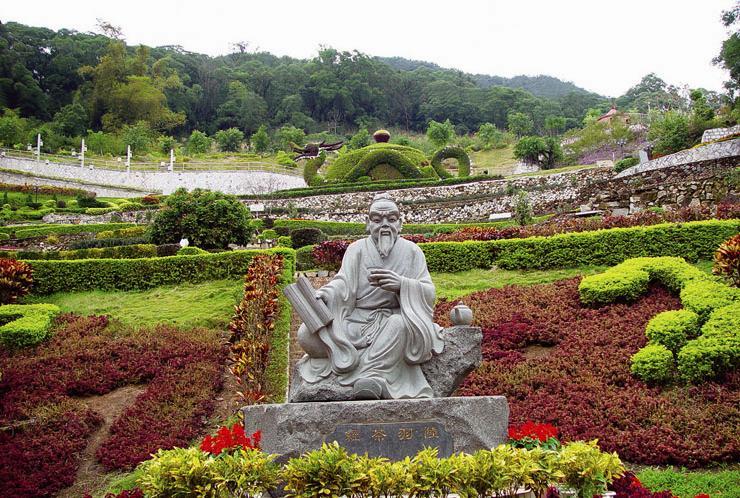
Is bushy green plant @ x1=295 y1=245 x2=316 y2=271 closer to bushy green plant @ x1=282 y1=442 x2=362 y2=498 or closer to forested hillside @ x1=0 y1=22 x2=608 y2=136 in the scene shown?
bushy green plant @ x1=282 y1=442 x2=362 y2=498

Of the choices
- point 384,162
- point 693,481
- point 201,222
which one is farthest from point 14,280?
point 384,162

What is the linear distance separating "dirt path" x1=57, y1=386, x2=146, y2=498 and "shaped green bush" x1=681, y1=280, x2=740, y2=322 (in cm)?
822

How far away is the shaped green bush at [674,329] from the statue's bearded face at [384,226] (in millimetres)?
4505

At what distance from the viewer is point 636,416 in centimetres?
796

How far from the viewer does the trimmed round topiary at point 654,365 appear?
8.66 meters

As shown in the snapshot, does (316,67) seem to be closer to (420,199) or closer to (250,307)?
(420,199)

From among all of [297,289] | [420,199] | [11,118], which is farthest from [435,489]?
[11,118]

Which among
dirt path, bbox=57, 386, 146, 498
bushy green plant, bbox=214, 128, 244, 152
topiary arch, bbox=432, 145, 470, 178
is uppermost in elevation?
bushy green plant, bbox=214, 128, 244, 152

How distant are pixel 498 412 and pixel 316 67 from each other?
295 feet

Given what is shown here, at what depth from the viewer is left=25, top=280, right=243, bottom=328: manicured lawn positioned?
1275 cm

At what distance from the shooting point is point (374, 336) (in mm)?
6520

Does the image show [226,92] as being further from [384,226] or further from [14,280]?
[384,226]

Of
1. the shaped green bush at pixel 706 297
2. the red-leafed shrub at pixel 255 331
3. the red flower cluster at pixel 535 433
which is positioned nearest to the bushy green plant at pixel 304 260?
the red-leafed shrub at pixel 255 331

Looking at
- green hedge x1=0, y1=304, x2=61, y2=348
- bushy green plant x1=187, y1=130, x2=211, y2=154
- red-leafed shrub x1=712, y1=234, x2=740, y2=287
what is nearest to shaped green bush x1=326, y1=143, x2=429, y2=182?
bushy green plant x1=187, y1=130, x2=211, y2=154
